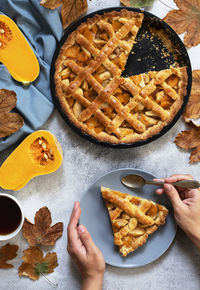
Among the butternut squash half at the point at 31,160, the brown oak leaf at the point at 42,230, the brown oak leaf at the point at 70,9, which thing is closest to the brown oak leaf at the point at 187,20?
the brown oak leaf at the point at 70,9

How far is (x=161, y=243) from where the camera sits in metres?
1.47

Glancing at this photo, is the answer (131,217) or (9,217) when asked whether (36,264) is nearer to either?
(9,217)

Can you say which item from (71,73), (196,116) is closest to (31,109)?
(71,73)

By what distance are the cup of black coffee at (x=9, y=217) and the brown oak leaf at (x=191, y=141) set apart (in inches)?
34.9

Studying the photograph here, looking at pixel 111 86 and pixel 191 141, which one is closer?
pixel 111 86

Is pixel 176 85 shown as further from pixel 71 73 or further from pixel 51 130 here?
pixel 51 130

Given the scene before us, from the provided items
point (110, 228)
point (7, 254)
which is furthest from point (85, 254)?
point (7, 254)

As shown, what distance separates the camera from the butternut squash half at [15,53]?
1.34 m

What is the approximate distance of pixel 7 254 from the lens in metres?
1.53

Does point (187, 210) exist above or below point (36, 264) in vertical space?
A: above

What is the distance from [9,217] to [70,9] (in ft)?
3.55

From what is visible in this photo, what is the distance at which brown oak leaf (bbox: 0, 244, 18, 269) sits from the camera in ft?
5.00

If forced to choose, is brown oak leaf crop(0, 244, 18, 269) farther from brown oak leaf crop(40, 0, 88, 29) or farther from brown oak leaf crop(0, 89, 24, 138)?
brown oak leaf crop(40, 0, 88, 29)

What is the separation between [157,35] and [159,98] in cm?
33
